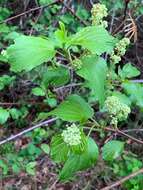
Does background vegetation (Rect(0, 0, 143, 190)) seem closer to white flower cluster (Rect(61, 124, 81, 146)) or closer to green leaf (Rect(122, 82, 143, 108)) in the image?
green leaf (Rect(122, 82, 143, 108))

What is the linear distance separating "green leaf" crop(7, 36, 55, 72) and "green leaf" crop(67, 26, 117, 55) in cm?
6

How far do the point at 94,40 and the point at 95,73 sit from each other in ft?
0.24

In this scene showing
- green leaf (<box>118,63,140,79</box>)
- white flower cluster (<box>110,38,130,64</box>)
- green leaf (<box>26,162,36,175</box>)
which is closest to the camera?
white flower cluster (<box>110,38,130,64</box>)

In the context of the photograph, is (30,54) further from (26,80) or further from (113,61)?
(26,80)

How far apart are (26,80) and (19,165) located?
0.69 metres

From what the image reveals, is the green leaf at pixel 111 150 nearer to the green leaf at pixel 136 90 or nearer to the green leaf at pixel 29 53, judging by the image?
the green leaf at pixel 136 90

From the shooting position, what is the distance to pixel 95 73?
3.10 ft

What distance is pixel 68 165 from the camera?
→ 99cm

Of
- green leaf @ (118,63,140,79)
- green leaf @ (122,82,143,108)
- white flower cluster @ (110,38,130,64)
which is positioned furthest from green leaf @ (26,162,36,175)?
white flower cluster @ (110,38,130,64)

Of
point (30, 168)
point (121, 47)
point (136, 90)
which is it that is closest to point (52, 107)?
point (136, 90)

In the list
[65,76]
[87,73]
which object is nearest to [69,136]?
[87,73]

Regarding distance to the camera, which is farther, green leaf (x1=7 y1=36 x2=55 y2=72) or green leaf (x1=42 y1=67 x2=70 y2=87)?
green leaf (x1=42 y1=67 x2=70 y2=87)

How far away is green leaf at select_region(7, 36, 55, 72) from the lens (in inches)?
34.9

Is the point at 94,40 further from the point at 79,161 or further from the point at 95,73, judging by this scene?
the point at 79,161
